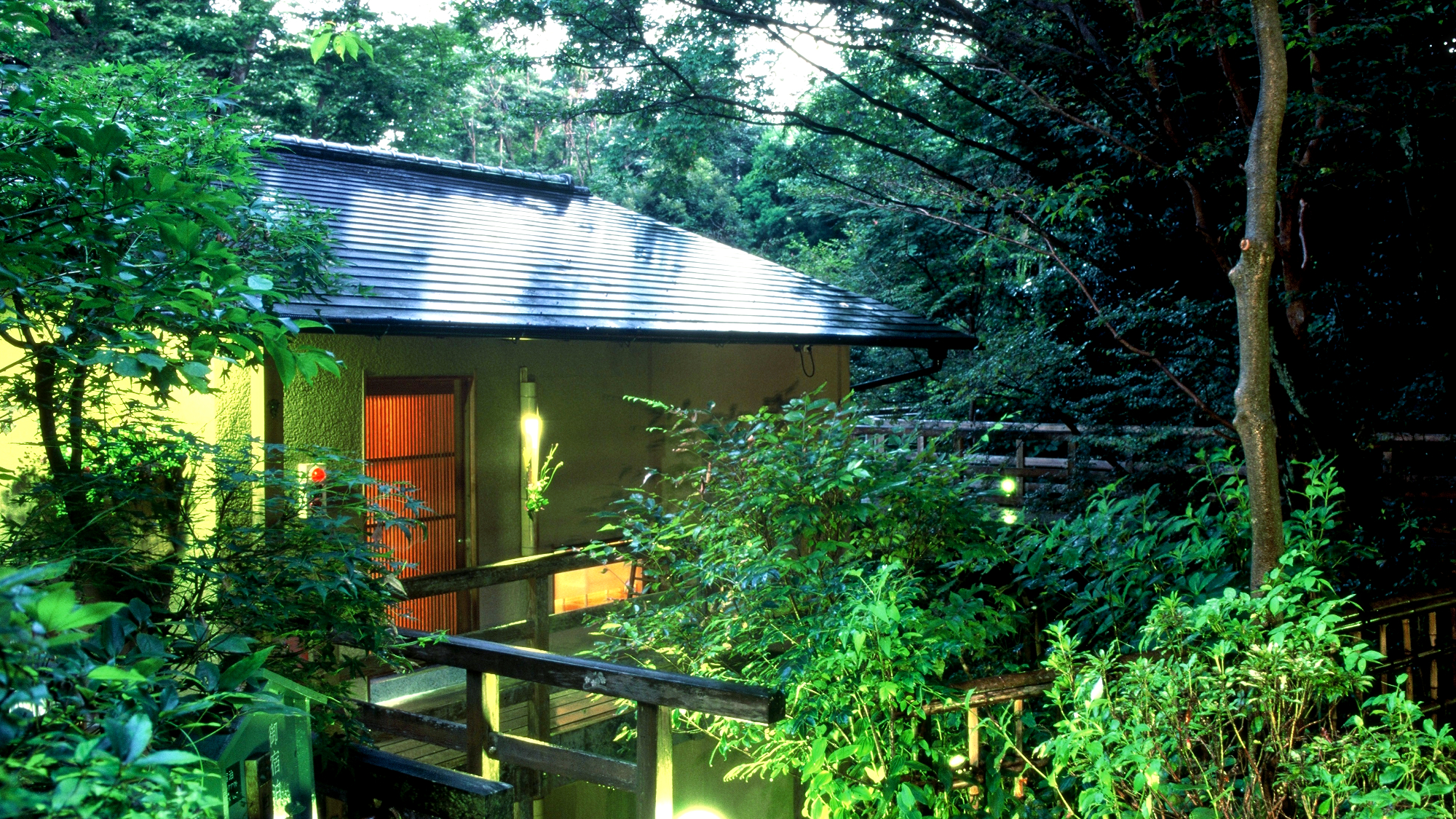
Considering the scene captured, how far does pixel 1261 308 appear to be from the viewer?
3.29m

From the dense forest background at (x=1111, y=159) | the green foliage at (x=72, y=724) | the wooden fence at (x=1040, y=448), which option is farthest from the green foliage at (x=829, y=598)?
the wooden fence at (x=1040, y=448)

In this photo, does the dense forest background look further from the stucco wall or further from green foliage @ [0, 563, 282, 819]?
green foliage @ [0, 563, 282, 819]

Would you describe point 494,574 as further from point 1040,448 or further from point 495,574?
point 1040,448

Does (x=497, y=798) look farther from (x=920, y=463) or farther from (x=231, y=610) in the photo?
(x=920, y=463)

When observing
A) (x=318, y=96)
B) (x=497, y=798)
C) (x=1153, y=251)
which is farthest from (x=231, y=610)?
(x=318, y=96)

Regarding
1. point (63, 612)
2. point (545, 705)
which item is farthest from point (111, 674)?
point (545, 705)

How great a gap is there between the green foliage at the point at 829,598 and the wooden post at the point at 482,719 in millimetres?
567

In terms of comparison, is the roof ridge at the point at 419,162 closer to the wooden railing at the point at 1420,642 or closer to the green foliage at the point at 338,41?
the green foliage at the point at 338,41

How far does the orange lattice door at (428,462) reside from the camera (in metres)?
6.94

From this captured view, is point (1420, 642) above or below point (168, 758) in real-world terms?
below

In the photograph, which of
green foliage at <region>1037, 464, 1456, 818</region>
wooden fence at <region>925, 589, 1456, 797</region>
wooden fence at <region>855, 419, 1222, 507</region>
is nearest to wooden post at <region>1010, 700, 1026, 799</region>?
wooden fence at <region>925, 589, 1456, 797</region>

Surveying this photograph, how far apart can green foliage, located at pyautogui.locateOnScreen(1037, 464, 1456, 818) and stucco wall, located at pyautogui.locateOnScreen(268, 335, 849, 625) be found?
512 cm

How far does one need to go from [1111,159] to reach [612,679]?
24.2 ft

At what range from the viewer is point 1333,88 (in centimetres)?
473
